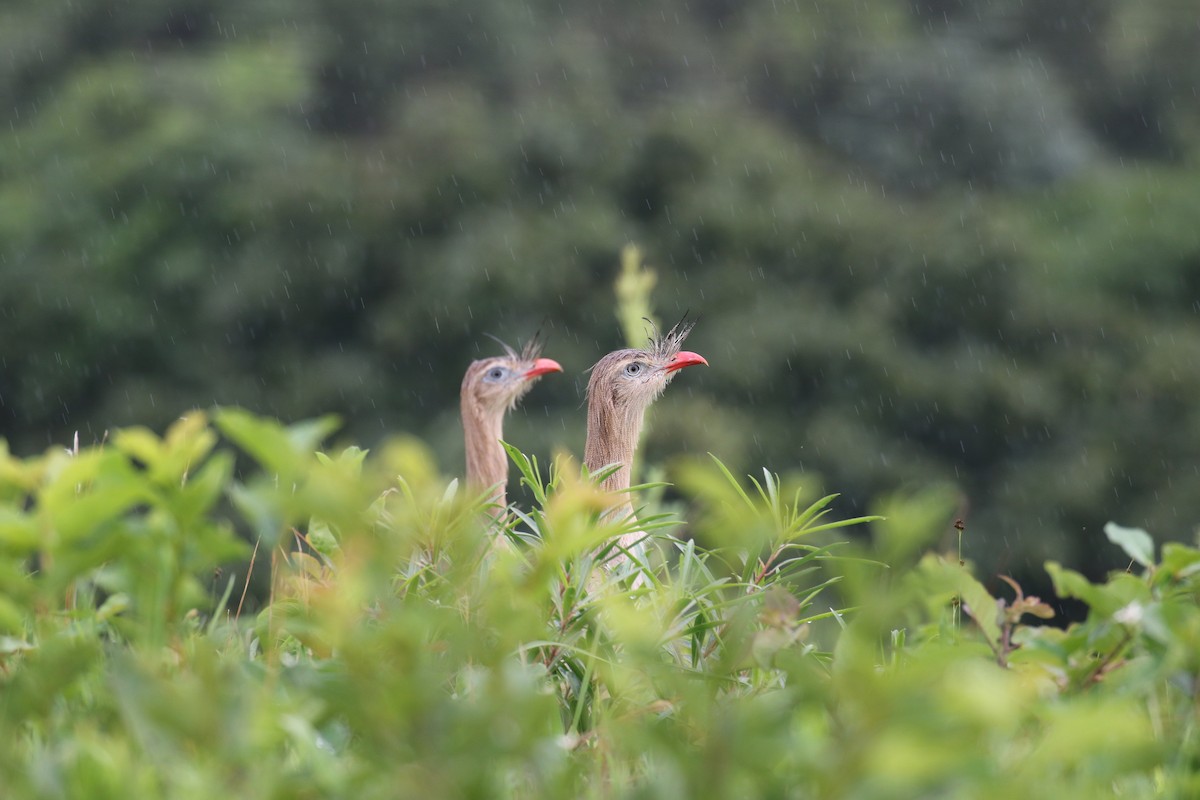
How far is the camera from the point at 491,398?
5.43 metres

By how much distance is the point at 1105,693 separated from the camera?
1281 mm

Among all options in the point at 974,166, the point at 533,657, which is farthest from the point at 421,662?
the point at 974,166

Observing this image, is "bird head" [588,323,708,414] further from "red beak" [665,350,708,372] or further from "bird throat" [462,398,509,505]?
"bird throat" [462,398,509,505]

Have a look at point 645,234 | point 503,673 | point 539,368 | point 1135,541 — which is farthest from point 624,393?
point 645,234

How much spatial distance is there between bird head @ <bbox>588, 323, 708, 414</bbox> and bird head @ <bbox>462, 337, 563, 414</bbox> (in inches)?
47.3

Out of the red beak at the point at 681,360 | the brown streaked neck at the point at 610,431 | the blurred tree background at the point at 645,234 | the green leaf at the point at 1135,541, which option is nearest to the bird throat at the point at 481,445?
the red beak at the point at 681,360

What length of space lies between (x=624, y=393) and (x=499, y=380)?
5.62 ft

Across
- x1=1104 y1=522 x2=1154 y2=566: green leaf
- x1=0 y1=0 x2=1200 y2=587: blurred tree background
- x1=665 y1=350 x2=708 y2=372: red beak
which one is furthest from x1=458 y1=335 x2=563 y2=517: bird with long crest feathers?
x1=0 y1=0 x2=1200 y2=587: blurred tree background

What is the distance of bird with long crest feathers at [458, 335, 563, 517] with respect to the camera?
5.16 metres

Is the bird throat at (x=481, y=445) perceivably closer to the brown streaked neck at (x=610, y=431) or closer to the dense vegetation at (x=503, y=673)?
the brown streaked neck at (x=610, y=431)

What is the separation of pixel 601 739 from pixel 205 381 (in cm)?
1429

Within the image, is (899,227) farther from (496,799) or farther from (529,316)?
(496,799)

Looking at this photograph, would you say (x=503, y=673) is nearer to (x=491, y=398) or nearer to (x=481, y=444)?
(x=481, y=444)

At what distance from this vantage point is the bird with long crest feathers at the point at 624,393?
3.61 metres
